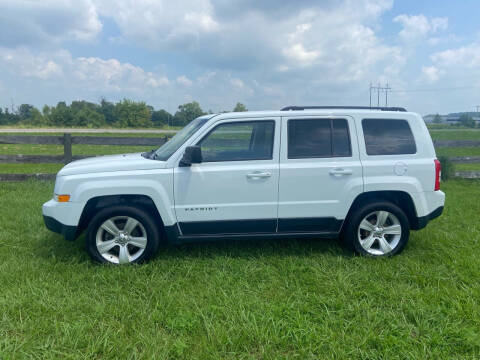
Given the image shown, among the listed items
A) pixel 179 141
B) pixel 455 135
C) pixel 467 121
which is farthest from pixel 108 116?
pixel 467 121

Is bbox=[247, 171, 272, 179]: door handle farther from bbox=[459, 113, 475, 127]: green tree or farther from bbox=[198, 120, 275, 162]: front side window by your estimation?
bbox=[459, 113, 475, 127]: green tree

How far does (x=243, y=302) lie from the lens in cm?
314

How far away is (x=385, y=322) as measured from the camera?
2914 mm

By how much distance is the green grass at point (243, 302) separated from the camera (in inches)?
102

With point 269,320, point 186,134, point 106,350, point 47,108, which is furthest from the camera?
point 47,108

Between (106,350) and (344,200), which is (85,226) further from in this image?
(344,200)

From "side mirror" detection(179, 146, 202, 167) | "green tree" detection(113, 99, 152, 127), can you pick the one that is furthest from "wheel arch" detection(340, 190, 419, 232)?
"green tree" detection(113, 99, 152, 127)

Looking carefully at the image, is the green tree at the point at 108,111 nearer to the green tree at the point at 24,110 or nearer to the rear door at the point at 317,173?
the green tree at the point at 24,110

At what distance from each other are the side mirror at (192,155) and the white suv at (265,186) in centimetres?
1

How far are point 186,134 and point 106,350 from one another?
99.2 inches

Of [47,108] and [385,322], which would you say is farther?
[47,108]

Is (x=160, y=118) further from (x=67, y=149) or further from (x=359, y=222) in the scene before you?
(x=359, y=222)

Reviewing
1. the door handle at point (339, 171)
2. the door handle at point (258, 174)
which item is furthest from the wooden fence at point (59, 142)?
the door handle at point (339, 171)

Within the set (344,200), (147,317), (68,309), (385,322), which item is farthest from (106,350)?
(344,200)
